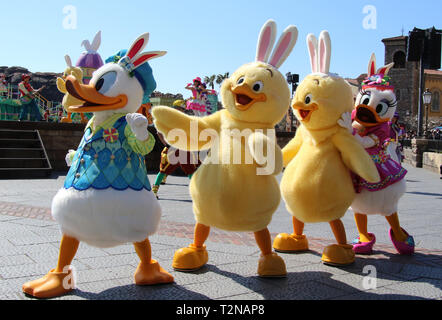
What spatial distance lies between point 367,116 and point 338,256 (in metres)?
1.51

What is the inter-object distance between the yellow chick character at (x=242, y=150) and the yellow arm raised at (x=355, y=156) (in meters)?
0.70

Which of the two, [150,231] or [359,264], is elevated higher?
[150,231]

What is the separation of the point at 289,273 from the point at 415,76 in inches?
2412

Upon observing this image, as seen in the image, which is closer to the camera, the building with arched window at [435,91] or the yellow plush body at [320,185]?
the yellow plush body at [320,185]

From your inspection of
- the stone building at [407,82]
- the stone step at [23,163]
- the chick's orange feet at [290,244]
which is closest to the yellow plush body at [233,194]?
the chick's orange feet at [290,244]

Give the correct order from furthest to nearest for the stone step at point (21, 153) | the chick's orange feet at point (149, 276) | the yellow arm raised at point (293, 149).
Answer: the stone step at point (21, 153) → the yellow arm raised at point (293, 149) → the chick's orange feet at point (149, 276)

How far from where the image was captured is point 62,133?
12750 millimetres

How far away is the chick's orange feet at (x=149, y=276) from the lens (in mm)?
3432

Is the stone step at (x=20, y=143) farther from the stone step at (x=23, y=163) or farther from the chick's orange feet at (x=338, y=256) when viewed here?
the chick's orange feet at (x=338, y=256)

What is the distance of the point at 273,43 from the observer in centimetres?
396

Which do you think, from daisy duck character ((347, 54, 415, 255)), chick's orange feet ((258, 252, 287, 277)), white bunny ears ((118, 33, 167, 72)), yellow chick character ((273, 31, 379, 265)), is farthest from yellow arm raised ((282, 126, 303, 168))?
white bunny ears ((118, 33, 167, 72))
